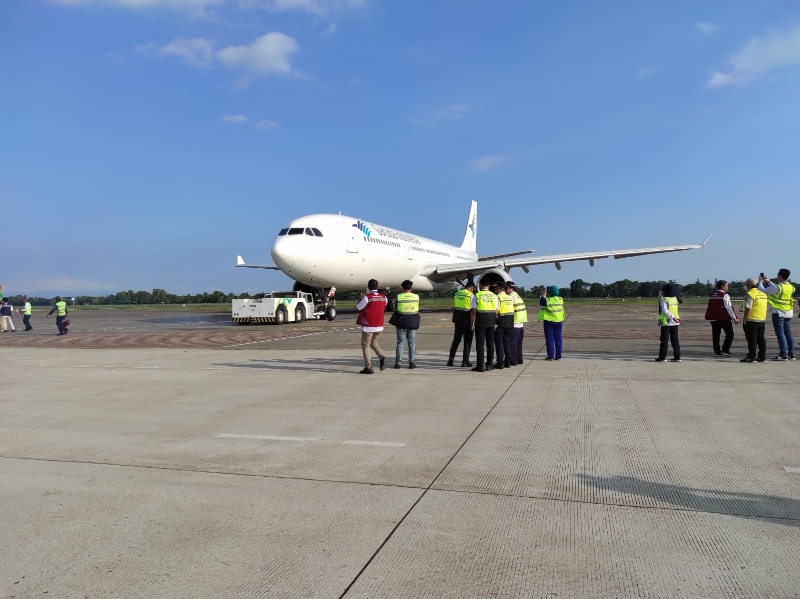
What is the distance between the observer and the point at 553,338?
11781 millimetres

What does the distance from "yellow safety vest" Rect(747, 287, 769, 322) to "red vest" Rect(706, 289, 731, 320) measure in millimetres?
899

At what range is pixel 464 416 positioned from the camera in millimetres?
6676

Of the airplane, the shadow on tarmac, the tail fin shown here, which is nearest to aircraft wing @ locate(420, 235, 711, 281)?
the airplane

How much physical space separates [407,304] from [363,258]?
15.9 m

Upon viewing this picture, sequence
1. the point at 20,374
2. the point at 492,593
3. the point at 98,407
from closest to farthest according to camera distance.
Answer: the point at 492,593 < the point at 98,407 < the point at 20,374

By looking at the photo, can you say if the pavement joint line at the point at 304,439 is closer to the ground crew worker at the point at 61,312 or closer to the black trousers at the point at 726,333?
the black trousers at the point at 726,333

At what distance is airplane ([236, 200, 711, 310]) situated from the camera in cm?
2362

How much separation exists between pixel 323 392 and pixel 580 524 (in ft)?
17.6

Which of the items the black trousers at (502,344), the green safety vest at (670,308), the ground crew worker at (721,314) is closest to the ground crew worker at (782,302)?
the ground crew worker at (721,314)

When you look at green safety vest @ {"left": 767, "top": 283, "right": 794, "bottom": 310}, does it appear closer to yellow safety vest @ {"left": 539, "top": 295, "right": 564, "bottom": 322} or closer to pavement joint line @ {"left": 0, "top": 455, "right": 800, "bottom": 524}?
yellow safety vest @ {"left": 539, "top": 295, "right": 564, "bottom": 322}

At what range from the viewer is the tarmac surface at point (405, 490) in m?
2.92

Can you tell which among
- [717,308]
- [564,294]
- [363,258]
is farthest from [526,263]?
[564,294]

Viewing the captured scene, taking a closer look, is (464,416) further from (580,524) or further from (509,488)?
(580,524)

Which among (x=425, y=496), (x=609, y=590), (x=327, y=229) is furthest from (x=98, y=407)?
(x=327, y=229)
